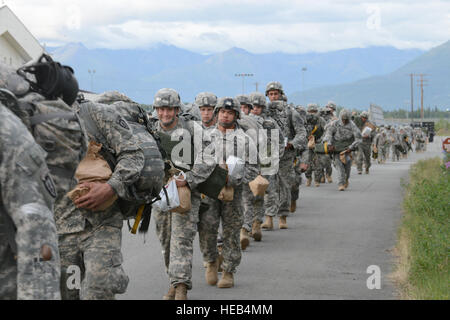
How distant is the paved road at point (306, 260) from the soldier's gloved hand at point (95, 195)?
2.75 meters

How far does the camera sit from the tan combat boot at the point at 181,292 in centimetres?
783

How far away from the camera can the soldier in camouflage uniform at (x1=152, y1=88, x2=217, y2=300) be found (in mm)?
7859

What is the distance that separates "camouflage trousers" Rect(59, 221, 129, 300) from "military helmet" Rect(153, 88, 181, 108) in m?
2.46

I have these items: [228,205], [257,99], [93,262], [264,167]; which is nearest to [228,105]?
[228,205]

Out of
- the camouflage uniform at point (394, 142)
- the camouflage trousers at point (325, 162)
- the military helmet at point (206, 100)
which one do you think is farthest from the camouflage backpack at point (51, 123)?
the camouflage uniform at point (394, 142)

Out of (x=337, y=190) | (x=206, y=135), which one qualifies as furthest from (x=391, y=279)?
(x=337, y=190)

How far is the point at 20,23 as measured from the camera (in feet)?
129

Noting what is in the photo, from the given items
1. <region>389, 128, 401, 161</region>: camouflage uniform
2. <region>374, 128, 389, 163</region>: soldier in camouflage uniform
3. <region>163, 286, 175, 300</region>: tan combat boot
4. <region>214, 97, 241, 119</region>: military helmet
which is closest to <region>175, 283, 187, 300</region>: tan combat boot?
<region>163, 286, 175, 300</region>: tan combat boot

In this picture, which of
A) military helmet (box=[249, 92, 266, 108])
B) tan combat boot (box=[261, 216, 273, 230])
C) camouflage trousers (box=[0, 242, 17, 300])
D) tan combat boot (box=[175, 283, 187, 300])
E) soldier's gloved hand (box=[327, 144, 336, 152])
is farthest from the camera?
soldier's gloved hand (box=[327, 144, 336, 152])

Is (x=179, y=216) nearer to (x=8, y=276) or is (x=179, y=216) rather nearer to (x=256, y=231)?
(x=256, y=231)

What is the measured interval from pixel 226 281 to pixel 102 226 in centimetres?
326

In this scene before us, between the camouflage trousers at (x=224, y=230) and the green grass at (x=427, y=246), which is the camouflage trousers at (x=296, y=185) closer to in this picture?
the green grass at (x=427, y=246)

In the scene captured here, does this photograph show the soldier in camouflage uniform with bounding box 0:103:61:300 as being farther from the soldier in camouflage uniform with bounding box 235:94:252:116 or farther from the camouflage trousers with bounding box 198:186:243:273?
the soldier in camouflage uniform with bounding box 235:94:252:116

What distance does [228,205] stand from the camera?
29.7 feet
